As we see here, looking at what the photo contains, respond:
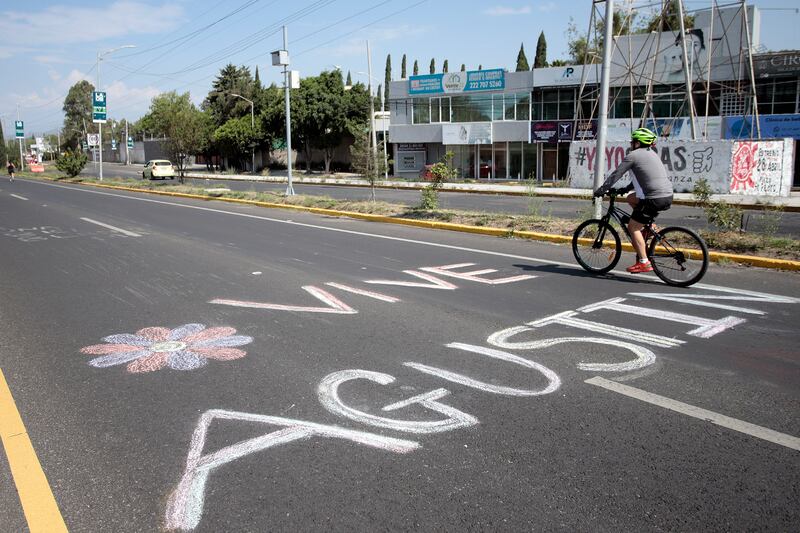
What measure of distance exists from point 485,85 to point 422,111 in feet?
19.4

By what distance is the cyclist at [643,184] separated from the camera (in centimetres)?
791

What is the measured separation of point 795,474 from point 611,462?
947 millimetres

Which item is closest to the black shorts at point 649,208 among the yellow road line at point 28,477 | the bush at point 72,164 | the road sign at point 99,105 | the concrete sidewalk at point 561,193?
the concrete sidewalk at point 561,193

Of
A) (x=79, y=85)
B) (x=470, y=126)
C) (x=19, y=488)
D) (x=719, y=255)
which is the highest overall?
(x=79, y=85)

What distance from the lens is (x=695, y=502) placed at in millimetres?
3117

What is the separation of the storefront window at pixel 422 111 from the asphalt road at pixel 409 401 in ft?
129

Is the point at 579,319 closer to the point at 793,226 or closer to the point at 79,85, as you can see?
the point at 793,226

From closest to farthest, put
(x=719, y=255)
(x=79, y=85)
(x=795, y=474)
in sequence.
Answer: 1. (x=795, y=474)
2. (x=719, y=255)
3. (x=79, y=85)

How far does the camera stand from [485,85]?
42938mm

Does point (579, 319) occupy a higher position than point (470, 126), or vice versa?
point (470, 126)

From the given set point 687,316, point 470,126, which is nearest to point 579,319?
point 687,316

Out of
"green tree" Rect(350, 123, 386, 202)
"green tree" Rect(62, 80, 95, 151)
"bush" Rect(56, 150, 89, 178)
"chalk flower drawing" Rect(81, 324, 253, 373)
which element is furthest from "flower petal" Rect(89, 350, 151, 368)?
"green tree" Rect(62, 80, 95, 151)

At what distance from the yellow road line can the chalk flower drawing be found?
3.42 ft

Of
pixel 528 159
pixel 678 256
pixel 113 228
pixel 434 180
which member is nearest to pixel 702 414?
pixel 678 256
